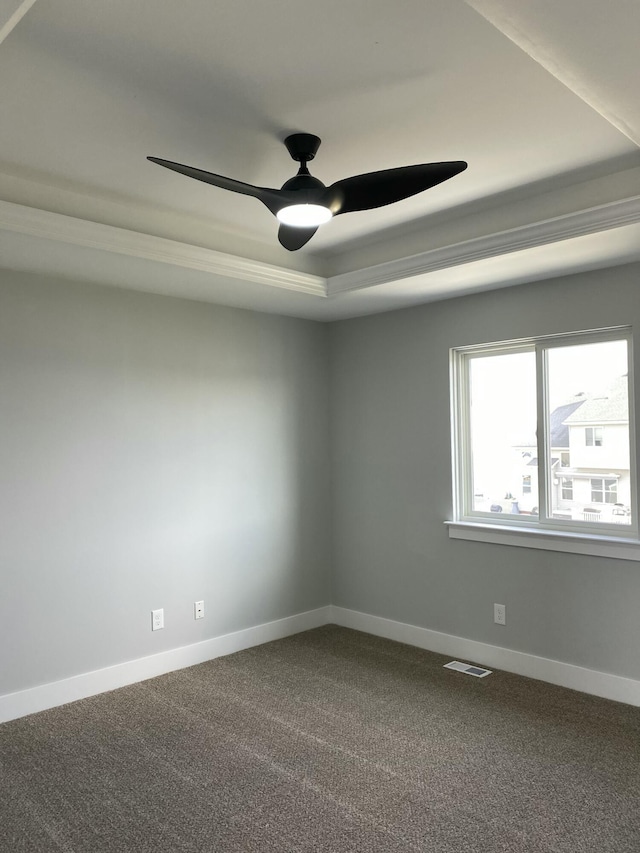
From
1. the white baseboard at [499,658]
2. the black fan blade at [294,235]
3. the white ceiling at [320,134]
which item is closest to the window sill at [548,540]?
the white baseboard at [499,658]

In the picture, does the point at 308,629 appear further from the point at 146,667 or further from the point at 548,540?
the point at 548,540

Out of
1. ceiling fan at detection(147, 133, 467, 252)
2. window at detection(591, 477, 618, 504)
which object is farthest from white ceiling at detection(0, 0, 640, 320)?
window at detection(591, 477, 618, 504)

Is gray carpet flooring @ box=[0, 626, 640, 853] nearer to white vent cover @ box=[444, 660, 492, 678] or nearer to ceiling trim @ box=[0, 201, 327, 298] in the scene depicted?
white vent cover @ box=[444, 660, 492, 678]

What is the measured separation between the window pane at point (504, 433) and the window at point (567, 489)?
0.18m

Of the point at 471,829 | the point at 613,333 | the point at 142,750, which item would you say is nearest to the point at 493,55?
the point at 613,333

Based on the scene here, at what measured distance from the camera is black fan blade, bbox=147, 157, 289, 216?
205 cm

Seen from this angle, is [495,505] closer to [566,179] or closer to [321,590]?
[321,590]

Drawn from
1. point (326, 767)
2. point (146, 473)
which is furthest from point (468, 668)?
point (146, 473)

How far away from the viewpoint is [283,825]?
235 centimetres

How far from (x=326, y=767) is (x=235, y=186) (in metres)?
2.31

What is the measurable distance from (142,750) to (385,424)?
2.49 m

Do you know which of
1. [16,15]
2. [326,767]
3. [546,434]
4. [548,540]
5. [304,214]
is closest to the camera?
[16,15]

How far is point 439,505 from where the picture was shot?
4.23m

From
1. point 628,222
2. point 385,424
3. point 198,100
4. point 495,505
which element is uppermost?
point 198,100
